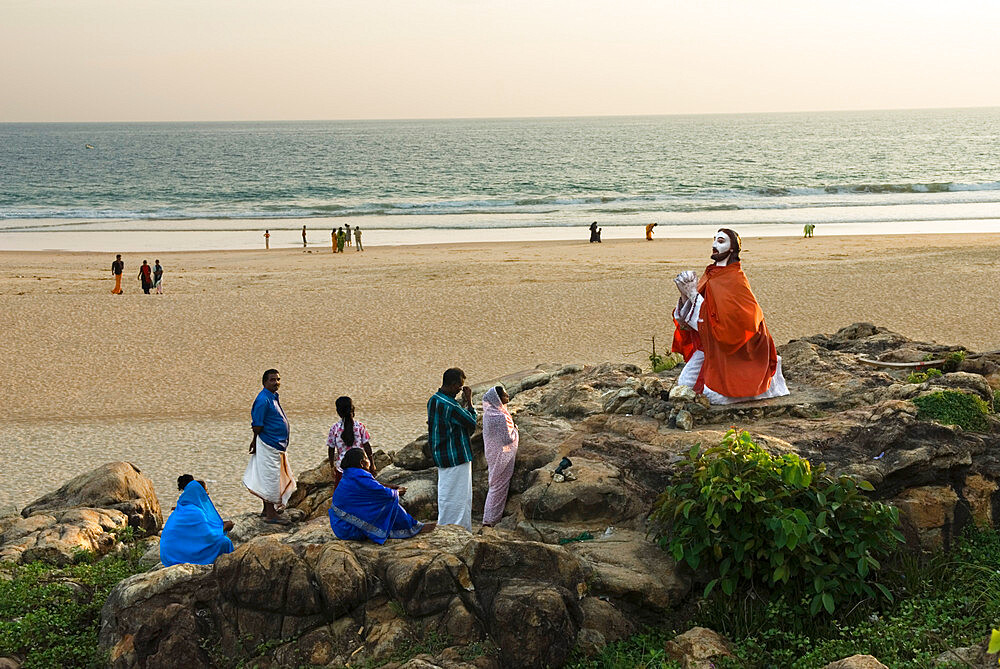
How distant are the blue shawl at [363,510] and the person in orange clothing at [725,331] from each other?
3596 millimetres

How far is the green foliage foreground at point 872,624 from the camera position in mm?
6078

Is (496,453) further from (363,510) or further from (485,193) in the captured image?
(485,193)

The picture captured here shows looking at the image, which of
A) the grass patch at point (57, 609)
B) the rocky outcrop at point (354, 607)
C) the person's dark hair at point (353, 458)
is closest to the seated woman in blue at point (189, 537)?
the grass patch at point (57, 609)

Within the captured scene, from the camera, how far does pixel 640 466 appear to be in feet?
26.7

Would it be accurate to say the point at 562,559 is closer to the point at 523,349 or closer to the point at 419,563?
the point at 419,563

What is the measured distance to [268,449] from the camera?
944 cm

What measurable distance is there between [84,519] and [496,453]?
4.42 meters

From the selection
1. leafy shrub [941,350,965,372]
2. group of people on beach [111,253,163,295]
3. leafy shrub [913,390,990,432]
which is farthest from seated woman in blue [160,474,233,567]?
group of people on beach [111,253,163,295]

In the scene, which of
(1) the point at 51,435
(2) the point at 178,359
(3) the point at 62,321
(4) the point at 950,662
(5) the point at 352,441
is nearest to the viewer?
(4) the point at 950,662

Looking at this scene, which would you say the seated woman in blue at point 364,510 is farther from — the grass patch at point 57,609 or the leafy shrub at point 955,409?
the leafy shrub at point 955,409

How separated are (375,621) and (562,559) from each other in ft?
4.45

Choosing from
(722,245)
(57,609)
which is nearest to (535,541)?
(722,245)

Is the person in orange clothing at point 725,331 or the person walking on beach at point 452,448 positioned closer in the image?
the person walking on beach at point 452,448

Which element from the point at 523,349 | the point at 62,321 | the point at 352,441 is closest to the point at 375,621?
the point at 352,441
